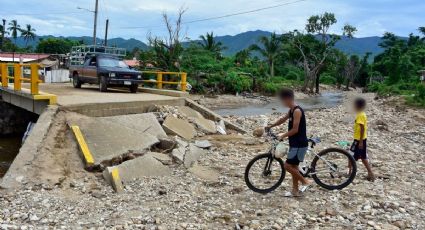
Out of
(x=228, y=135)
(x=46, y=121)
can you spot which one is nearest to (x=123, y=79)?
(x=228, y=135)

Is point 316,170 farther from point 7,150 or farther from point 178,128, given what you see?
point 7,150

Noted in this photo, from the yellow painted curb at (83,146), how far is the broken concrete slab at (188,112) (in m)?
4.17

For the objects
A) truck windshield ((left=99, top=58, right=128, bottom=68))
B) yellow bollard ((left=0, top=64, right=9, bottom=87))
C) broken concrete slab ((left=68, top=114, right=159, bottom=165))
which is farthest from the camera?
truck windshield ((left=99, top=58, right=128, bottom=68))

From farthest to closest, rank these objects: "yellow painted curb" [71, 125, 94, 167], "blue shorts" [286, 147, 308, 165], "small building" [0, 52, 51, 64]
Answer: "small building" [0, 52, 51, 64]
"yellow painted curb" [71, 125, 94, 167]
"blue shorts" [286, 147, 308, 165]

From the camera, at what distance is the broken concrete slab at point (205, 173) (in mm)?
8733

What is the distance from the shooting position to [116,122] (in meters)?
11.0

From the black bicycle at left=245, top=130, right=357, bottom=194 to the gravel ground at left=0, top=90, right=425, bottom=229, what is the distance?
0.53 feet

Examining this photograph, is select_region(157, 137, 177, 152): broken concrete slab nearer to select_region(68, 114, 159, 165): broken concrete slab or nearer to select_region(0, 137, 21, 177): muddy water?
select_region(68, 114, 159, 165): broken concrete slab

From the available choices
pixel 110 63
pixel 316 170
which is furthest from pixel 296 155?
pixel 110 63

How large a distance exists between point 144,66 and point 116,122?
22.9 m

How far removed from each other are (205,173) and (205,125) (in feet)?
13.7

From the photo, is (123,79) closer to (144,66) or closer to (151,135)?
(151,135)

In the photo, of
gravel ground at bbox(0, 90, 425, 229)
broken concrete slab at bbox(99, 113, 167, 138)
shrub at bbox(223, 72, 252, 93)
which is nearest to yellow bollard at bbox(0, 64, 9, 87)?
broken concrete slab at bbox(99, 113, 167, 138)

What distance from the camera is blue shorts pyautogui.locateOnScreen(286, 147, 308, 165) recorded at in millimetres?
6992
